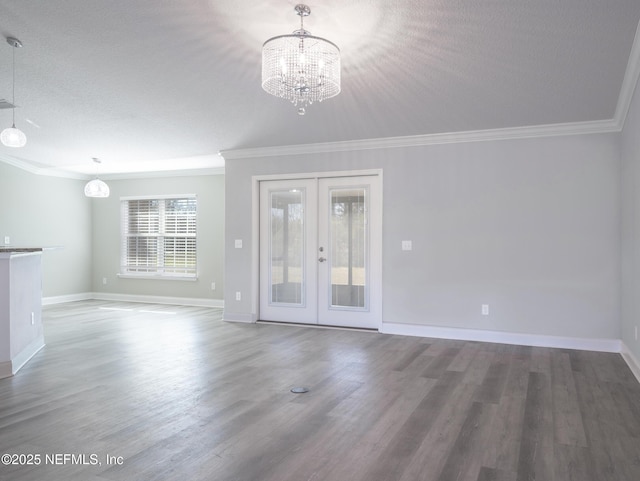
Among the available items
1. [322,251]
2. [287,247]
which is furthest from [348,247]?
[287,247]

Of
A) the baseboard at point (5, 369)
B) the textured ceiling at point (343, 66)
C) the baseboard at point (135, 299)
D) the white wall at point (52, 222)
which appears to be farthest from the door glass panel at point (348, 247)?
the white wall at point (52, 222)

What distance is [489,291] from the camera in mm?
5492

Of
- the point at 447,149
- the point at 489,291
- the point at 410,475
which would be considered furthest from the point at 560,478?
the point at 447,149

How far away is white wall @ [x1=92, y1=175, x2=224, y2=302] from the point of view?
8.53 metres

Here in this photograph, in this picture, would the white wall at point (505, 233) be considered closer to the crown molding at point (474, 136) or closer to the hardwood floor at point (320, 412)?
the crown molding at point (474, 136)

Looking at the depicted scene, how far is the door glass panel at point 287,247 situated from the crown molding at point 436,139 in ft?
1.93

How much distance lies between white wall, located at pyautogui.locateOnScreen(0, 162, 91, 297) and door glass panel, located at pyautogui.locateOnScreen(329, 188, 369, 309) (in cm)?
476

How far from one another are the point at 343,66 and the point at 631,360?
3.63m

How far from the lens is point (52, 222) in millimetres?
8812

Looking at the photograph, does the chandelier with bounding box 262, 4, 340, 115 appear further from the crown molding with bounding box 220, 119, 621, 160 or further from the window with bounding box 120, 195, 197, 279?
the window with bounding box 120, 195, 197, 279

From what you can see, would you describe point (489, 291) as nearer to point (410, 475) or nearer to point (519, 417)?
point (519, 417)

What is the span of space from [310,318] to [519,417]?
12.0 ft

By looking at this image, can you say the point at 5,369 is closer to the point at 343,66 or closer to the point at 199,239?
the point at 343,66

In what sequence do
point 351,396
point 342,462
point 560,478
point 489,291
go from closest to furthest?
point 560,478 → point 342,462 → point 351,396 → point 489,291
